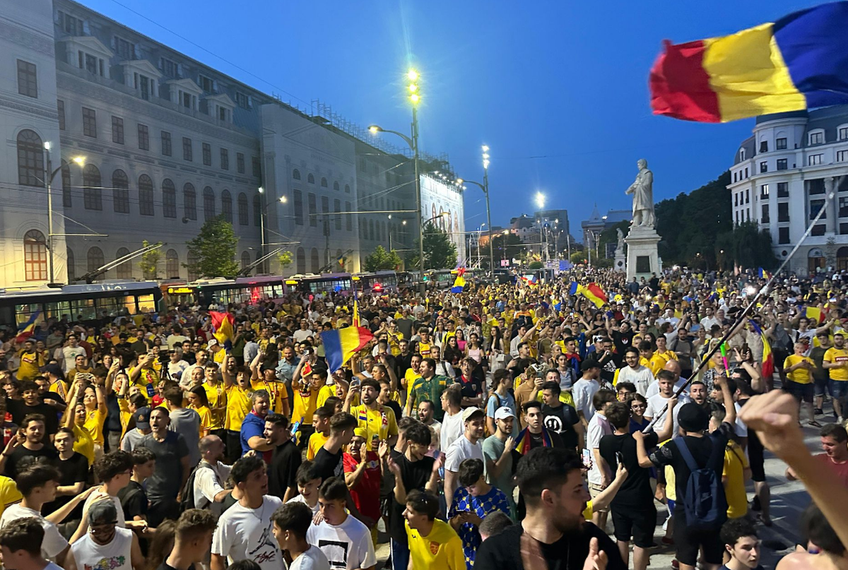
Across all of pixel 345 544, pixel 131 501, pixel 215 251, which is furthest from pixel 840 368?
pixel 215 251

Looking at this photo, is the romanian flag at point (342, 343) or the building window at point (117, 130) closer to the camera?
the romanian flag at point (342, 343)

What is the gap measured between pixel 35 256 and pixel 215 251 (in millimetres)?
10896

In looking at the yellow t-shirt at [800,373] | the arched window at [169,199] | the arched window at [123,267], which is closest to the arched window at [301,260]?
the arched window at [169,199]

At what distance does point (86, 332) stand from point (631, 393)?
52.7 feet

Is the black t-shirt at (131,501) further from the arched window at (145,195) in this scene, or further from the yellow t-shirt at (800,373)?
the arched window at (145,195)

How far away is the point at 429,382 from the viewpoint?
8617 mm

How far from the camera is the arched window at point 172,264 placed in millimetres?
43572

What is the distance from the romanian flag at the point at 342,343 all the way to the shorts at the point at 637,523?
510 centimetres

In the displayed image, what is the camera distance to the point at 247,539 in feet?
14.1

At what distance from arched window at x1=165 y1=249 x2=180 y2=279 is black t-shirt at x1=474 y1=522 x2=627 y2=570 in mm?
44176

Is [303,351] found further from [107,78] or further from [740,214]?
[740,214]

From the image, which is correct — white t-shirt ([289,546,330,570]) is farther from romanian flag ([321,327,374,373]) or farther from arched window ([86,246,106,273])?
arched window ([86,246,106,273])

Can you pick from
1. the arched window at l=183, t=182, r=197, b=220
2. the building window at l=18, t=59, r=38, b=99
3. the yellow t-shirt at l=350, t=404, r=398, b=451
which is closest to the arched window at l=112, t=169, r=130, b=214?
the arched window at l=183, t=182, r=197, b=220

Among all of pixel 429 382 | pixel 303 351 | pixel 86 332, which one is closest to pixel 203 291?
pixel 86 332
